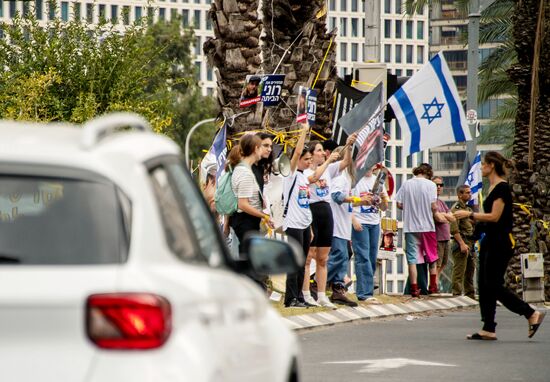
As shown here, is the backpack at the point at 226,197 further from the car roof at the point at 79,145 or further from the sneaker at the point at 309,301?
the car roof at the point at 79,145

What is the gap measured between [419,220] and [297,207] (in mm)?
4840

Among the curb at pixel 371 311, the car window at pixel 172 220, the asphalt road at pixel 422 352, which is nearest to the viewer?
the car window at pixel 172 220

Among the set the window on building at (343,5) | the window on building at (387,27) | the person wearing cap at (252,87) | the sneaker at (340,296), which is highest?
the window on building at (343,5)

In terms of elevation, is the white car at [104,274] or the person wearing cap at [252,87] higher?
the person wearing cap at [252,87]

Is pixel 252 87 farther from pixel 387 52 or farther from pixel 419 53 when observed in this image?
pixel 419 53

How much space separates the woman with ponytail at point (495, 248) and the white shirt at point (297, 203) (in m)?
2.28

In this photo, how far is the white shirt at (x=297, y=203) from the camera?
55.2 ft

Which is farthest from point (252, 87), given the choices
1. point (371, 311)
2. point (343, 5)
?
point (343, 5)

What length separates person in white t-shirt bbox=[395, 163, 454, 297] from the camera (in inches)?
845

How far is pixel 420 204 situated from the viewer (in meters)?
21.5

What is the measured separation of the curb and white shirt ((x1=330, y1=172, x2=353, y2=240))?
836 mm

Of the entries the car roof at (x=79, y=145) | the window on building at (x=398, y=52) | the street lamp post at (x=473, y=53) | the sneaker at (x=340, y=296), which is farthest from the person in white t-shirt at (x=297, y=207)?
the window on building at (x=398, y=52)

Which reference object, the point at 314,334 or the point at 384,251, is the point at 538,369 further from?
the point at 384,251

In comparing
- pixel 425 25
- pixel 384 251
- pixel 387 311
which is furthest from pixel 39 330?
pixel 425 25
